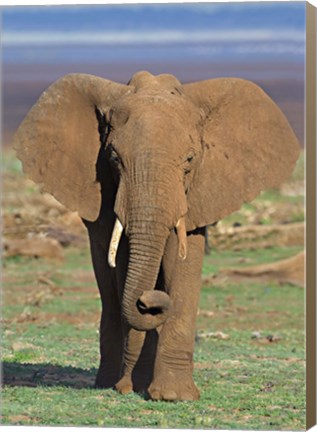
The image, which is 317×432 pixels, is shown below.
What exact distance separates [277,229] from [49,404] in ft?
37.8

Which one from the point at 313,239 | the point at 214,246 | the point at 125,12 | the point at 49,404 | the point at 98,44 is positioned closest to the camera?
the point at 313,239

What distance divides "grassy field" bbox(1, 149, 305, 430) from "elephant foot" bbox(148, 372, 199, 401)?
65mm

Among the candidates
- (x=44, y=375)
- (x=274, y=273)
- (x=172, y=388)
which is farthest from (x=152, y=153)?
(x=274, y=273)

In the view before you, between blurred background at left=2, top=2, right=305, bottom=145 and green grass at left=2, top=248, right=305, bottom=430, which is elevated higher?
blurred background at left=2, top=2, right=305, bottom=145

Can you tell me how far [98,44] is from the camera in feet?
57.0

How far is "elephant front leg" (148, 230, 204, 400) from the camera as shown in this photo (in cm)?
861

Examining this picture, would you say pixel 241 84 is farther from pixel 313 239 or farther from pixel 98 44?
pixel 98 44

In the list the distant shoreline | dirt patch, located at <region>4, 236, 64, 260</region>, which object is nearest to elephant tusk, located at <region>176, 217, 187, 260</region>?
the distant shoreline

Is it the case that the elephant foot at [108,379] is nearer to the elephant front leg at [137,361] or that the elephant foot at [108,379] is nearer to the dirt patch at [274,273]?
the elephant front leg at [137,361]

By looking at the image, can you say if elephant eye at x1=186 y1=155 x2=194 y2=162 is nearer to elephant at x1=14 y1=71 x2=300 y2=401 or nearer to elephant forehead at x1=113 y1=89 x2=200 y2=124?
elephant at x1=14 y1=71 x2=300 y2=401

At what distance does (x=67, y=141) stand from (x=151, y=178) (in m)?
1.11

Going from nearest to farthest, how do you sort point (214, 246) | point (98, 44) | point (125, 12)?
1. point (125, 12)
2. point (98, 44)
3. point (214, 246)

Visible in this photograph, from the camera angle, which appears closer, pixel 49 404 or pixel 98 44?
pixel 49 404

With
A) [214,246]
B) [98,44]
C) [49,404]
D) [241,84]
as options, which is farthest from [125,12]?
[49,404]
